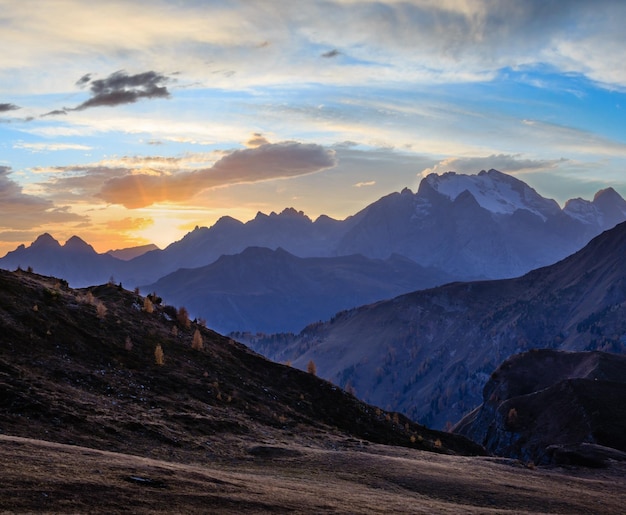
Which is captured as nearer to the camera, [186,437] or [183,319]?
[186,437]

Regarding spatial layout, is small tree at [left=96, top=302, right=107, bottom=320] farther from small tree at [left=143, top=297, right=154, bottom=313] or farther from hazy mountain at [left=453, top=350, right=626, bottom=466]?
hazy mountain at [left=453, top=350, right=626, bottom=466]

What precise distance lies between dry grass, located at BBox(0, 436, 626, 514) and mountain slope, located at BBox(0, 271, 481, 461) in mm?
3251

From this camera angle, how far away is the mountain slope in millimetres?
26969

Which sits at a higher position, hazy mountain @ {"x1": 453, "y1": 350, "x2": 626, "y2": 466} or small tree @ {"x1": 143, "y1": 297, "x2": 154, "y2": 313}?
small tree @ {"x1": 143, "y1": 297, "x2": 154, "y2": 313}

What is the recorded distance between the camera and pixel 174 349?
45031mm

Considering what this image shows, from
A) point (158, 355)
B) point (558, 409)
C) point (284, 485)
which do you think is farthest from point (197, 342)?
point (558, 409)

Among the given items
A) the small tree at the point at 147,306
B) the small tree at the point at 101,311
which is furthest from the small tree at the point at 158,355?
the small tree at the point at 147,306

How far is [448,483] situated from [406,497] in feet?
14.7

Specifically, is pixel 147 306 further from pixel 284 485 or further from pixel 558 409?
pixel 558 409

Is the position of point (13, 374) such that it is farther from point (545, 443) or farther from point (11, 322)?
point (545, 443)

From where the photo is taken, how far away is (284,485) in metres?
22.9

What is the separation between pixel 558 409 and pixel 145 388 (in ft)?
299

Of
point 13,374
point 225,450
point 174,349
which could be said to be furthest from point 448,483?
point 174,349

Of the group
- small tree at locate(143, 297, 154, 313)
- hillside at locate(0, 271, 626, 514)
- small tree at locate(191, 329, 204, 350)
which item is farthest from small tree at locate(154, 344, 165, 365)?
small tree at locate(143, 297, 154, 313)
